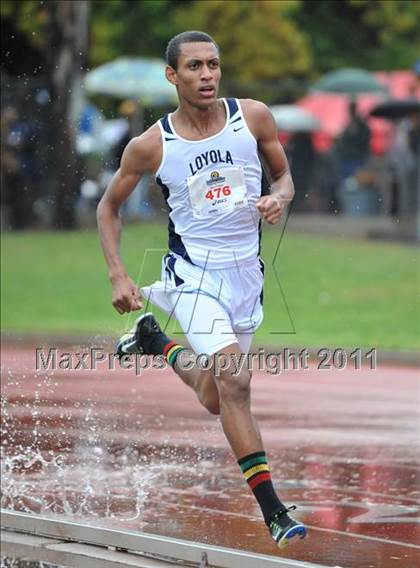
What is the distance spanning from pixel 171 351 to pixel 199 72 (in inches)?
60.0

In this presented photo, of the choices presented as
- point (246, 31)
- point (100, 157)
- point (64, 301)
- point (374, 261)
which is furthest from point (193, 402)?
point (246, 31)

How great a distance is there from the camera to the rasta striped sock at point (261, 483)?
6.96m

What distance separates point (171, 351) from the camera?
26.9ft

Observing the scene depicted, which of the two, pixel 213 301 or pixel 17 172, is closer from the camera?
pixel 213 301

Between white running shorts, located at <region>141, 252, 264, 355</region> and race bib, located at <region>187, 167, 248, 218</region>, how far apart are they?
31cm

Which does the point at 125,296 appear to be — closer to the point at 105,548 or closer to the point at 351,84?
the point at 105,548

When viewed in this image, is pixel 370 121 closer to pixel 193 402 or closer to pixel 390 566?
pixel 193 402

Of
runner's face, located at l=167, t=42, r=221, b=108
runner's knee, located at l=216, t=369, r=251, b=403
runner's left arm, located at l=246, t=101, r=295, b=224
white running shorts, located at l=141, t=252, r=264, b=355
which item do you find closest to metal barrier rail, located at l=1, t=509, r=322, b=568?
runner's knee, located at l=216, t=369, r=251, b=403

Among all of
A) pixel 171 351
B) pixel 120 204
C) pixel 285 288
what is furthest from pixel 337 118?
pixel 120 204

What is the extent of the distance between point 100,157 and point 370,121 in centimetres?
744

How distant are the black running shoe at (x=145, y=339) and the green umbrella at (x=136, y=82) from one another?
24.6 meters

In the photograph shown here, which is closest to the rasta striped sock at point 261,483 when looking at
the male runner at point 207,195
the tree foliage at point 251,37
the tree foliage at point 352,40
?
the male runner at point 207,195

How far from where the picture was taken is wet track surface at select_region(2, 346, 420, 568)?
7785 millimetres

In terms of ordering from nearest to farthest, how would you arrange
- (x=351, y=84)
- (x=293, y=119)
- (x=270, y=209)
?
(x=270, y=209) < (x=293, y=119) < (x=351, y=84)
